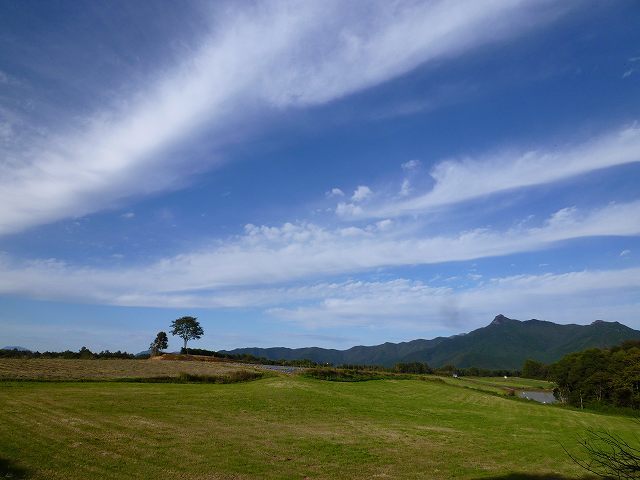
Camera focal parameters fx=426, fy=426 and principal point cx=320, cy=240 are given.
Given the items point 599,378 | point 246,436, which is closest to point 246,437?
point 246,436

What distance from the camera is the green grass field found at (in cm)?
1845

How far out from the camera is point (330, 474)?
19.0m

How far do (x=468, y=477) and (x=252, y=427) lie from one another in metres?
14.7

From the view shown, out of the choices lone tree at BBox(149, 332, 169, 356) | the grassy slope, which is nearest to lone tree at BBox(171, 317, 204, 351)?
lone tree at BBox(149, 332, 169, 356)

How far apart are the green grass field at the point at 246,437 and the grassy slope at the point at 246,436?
0.25ft

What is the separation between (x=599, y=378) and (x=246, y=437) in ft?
298

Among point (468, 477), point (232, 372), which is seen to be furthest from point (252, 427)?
point (232, 372)

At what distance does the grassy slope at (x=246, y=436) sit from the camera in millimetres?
18562

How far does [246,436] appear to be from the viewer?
83.9ft

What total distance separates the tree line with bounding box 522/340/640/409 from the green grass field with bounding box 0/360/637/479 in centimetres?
4697

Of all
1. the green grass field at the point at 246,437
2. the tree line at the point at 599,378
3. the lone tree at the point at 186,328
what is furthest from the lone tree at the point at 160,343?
the tree line at the point at 599,378

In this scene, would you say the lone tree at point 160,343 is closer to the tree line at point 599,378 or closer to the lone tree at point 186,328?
the lone tree at point 186,328

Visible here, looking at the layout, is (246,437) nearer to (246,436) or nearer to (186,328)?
(246,436)

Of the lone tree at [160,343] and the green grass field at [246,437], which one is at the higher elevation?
the lone tree at [160,343]
